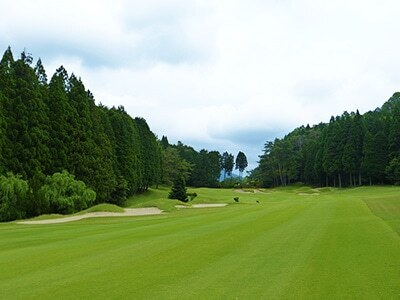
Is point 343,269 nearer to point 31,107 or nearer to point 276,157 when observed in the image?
point 31,107

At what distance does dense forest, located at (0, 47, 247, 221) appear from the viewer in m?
38.3

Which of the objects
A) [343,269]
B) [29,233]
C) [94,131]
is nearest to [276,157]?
[94,131]

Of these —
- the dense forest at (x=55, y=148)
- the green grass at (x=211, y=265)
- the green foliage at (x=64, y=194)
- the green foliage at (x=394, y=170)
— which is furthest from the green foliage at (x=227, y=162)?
the green grass at (x=211, y=265)

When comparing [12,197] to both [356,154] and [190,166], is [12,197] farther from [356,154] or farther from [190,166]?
[190,166]

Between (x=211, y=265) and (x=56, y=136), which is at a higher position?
(x=56, y=136)

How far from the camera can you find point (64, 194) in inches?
1561

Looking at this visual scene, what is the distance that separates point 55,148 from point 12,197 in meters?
10.2

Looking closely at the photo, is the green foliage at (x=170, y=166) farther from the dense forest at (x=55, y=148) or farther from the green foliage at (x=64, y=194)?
the green foliage at (x=64, y=194)

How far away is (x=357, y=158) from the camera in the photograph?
79500mm

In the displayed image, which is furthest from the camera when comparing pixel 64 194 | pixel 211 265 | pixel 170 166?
pixel 170 166

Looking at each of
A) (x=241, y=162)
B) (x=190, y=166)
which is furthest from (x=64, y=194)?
(x=241, y=162)

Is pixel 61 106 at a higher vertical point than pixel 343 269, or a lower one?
higher

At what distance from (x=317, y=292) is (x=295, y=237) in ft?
26.3

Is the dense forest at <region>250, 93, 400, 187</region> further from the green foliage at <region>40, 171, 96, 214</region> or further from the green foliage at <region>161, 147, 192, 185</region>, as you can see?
the green foliage at <region>40, 171, 96, 214</region>
